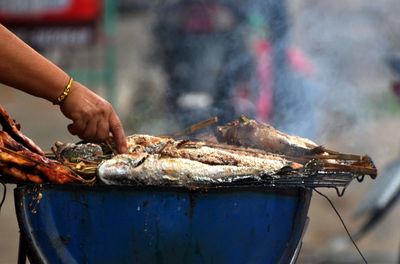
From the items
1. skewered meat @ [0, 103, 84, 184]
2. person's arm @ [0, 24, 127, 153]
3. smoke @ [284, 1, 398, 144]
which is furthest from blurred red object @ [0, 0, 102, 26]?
→ skewered meat @ [0, 103, 84, 184]

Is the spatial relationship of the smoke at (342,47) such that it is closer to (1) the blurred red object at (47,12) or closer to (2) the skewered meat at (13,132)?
(1) the blurred red object at (47,12)

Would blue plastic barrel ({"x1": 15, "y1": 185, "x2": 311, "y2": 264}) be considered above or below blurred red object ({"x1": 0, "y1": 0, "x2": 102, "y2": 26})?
below

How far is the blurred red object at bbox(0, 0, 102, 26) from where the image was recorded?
9320 mm

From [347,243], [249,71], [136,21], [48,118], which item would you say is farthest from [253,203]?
[136,21]

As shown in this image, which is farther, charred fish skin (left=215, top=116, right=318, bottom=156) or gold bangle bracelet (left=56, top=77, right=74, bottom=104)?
charred fish skin (left=215, top=116, right=318, bottom=156)

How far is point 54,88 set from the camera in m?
3.30


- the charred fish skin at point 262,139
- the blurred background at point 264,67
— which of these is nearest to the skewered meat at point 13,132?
the charred fish skin at point 262,139

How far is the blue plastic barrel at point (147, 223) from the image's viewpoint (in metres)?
3.14

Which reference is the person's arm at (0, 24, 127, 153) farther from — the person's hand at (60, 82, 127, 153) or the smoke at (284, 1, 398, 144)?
the smoke at (284, 1, 398, 144)

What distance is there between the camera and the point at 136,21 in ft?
51.0

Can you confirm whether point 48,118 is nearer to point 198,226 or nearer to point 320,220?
point 320,220

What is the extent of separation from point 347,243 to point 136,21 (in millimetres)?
9123

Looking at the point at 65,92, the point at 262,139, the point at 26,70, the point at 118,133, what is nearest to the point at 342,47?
the point at 262,139

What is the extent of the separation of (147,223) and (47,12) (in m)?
6.54
